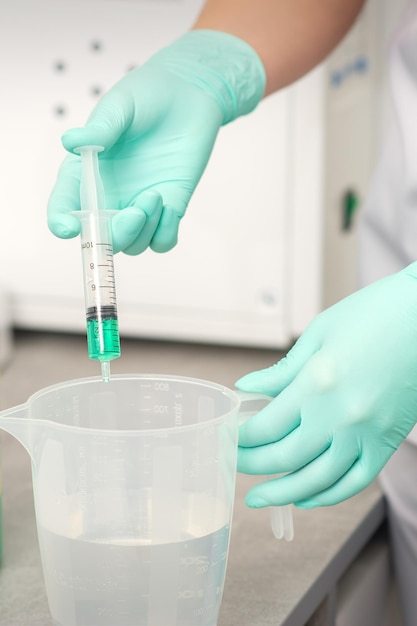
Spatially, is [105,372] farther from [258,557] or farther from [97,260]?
[258,557]

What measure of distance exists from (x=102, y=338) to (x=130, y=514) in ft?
0.55

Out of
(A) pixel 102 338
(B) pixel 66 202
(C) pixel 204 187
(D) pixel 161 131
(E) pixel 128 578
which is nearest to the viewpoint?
(E) pixel 128 578

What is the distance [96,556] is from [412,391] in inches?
11.2

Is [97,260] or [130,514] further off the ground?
[97,260]

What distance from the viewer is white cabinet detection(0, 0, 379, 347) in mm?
1354

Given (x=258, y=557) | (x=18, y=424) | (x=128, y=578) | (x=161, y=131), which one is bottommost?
(x=258, y=557)

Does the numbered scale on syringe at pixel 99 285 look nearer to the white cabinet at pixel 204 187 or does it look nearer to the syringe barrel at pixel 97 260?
the syringe barrel at pixel 97 260

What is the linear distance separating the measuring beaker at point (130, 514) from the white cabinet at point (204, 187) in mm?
810

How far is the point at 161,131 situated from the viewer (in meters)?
0.92

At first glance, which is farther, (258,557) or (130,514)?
(258,557)

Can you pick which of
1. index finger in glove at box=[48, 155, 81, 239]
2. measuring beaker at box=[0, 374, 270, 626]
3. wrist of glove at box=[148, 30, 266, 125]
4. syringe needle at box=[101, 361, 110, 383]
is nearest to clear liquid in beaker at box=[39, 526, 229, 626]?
measuring beaker at box=[0, 374, 270, 626]

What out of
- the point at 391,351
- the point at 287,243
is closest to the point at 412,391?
the point at 391,351

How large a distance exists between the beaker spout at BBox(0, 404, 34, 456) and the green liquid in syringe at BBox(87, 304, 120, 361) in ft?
0.38

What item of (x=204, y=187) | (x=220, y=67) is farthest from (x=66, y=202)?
(x=204, y=187)
